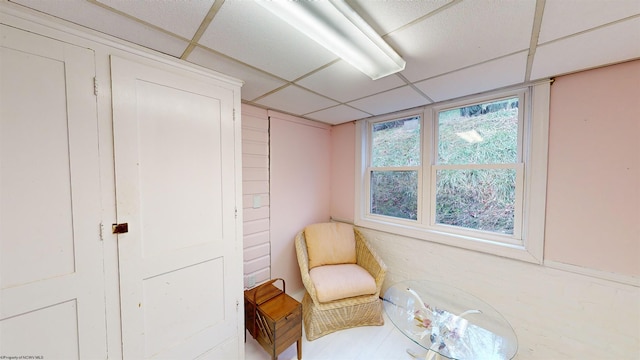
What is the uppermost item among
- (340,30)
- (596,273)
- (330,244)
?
(340,30)

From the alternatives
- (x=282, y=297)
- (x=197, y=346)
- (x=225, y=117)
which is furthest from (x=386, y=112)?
(x=197, y=346)

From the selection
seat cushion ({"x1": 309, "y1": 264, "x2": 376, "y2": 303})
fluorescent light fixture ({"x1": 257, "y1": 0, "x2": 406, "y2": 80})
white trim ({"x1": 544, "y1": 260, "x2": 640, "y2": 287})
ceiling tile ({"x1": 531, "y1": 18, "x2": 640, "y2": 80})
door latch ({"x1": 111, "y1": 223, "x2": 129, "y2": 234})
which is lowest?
seat cushion ({"x1": 309, "y1": 264, "x2": 376, "y2": 303})

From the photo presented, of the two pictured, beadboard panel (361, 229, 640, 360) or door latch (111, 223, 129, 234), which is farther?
beadboard panel (361, 229, 640, 360)

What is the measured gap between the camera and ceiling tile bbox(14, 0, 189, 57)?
863 millimetres

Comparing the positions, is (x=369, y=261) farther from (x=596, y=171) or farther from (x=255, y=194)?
Answer: (x=596, y=171)

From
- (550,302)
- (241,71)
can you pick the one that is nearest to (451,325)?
(550,302)

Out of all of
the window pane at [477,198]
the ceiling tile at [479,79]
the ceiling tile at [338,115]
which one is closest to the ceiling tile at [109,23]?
the ceiling tile at [338,115]

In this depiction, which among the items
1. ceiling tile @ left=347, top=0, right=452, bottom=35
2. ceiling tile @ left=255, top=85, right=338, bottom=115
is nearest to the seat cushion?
ceiling tile @ left=255, top=85, right=338, bottom=115

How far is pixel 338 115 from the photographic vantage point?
2443mm

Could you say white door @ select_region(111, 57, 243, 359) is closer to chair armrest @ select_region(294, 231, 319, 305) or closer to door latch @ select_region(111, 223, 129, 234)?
door latch @ select_region(111, 223, 129, 234)

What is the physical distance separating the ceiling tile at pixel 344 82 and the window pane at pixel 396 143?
840 millimetres

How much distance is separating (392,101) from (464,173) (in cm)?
97

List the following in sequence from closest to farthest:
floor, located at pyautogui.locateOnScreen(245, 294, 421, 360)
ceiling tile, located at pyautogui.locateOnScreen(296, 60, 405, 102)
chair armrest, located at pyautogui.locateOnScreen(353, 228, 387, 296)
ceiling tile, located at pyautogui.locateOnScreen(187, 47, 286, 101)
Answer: ceiling tile, located at pyautogui.locateOnScreen(187, 47, 286, 101), ceiling tile, located at pyautogui.locateOnScreen(296, 60, 405, 102), floor, located at pyautogui.locateOnScreen(245, 294, 421, 360), chair armrest, located at pyautogui.locateOnScreen(353, 228, 387, 296)

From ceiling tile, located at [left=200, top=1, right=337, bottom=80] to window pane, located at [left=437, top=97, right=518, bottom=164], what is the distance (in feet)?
4.96
